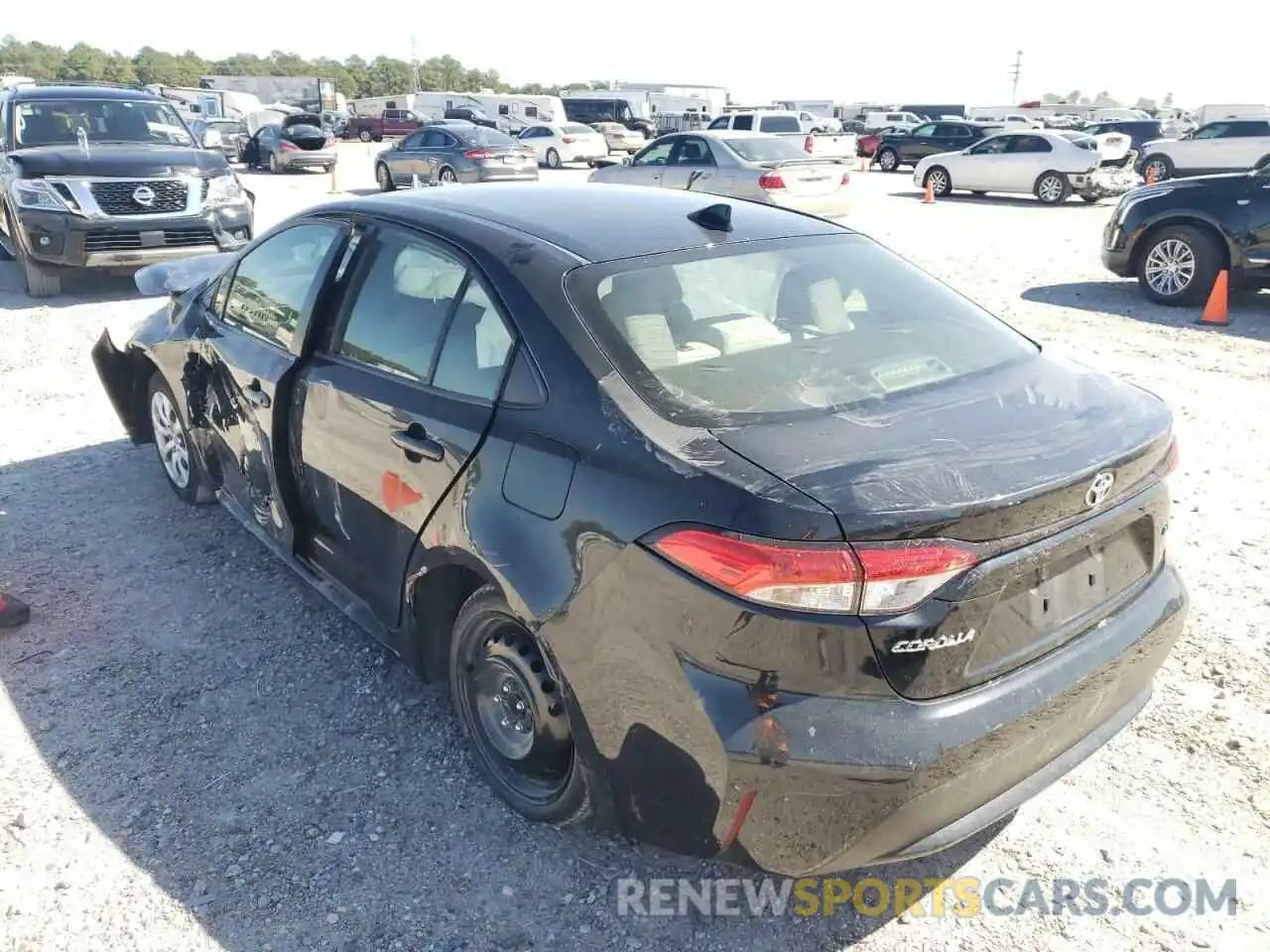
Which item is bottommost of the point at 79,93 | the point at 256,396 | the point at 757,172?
the point at 256,396

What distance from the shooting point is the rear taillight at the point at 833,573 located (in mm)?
1918

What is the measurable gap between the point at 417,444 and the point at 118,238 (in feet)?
26.3

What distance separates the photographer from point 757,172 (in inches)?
556

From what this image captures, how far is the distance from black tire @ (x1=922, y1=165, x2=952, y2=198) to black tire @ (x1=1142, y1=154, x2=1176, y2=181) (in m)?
6.13

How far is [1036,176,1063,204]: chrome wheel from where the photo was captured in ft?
65.5

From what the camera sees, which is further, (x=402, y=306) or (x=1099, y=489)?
(x=402, y=306)

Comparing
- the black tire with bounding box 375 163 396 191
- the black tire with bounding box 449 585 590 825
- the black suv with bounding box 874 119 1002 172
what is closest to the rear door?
the black tire with bounding box 449 585 590 825

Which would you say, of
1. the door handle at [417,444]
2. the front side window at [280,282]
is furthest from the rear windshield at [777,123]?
the door handle at [417,444]

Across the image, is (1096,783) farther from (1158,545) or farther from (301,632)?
(301,632)

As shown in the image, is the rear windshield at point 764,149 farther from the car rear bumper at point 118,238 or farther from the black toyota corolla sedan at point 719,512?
the black toyota corolla sedan at point 719,512

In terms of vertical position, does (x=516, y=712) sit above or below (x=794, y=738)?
below

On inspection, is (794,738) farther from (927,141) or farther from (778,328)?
(927,141)

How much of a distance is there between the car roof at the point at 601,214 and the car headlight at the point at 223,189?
7263 mm

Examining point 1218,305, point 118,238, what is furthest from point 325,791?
point 1218,305
